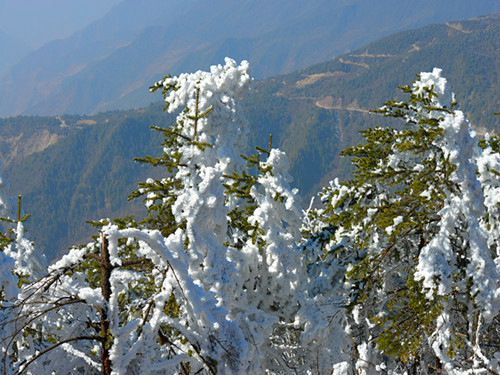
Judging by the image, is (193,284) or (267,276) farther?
(267,276)

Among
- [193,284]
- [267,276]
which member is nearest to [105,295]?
[193,284]

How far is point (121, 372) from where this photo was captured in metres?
2.72

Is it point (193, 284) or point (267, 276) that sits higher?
point (193, 284)

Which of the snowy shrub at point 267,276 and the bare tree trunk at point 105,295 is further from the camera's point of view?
the snowy shrub at point 267,276

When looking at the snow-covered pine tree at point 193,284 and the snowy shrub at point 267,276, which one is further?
the snowy shrub at point 267,276

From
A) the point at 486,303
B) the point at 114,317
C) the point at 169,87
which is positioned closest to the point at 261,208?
the point at 486,303

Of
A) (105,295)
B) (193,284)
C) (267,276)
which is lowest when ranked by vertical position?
(267,276)

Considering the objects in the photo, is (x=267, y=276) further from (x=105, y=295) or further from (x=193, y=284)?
(x=105, y=295)

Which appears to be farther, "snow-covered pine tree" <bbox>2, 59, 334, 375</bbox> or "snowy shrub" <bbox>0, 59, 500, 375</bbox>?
"snowy shrub" <bbox>0, 59, 500, 375</bbox>

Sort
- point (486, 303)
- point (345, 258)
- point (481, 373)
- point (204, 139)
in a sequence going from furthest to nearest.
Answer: point (204, 139), point (345, 258), point (486, 303), point (481, 373)

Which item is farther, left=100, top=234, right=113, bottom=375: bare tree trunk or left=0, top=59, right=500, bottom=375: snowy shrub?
left=0, top=59, right=500, bottom=375: snowy shrub

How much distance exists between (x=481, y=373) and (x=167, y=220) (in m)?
4.30

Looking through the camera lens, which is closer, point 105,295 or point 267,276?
point 105,295

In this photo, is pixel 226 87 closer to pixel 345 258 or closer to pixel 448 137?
pixel 345 258
